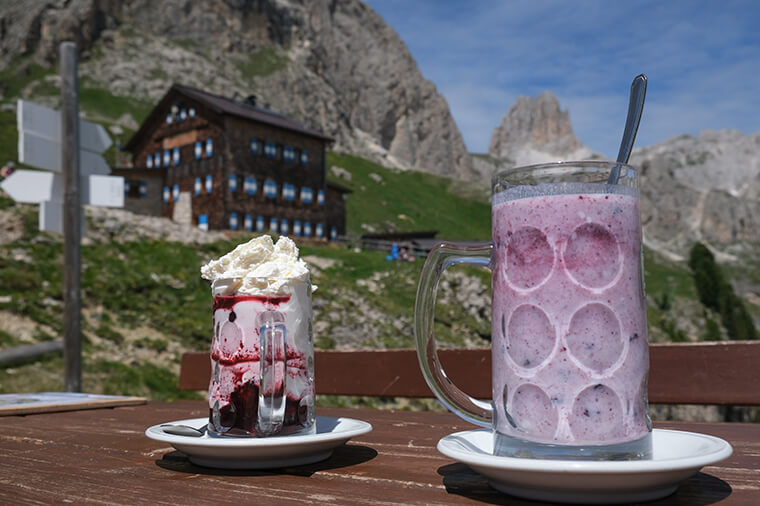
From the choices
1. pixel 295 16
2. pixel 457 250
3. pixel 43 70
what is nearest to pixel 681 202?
pixel 295 16

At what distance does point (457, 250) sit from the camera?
132 cm

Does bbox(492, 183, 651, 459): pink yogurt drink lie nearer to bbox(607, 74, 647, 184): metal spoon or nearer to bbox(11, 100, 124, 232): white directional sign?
bbox(607, 74, 647, 184): metal spoon

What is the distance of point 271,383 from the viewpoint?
1446mm

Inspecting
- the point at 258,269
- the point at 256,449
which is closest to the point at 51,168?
the point at 258,269

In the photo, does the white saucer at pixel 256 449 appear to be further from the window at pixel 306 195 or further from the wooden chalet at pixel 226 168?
the window at pixel 306 195

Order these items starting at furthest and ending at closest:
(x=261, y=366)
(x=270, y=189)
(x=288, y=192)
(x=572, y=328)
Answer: (x=288, y=192), (x=270, y=189), (x=261, y=366), (x=572, y=328)

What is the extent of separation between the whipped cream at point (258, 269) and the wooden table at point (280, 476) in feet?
1.40

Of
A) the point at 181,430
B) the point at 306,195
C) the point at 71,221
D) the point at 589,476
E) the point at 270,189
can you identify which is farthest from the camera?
the point at 306,195

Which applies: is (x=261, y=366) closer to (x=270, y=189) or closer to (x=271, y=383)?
(x=271, y=383)

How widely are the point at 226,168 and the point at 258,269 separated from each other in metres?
31.2

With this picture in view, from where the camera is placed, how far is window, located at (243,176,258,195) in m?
32.3

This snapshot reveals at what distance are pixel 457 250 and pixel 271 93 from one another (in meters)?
76.8

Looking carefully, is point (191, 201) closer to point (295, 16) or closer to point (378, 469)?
point (378, 469)

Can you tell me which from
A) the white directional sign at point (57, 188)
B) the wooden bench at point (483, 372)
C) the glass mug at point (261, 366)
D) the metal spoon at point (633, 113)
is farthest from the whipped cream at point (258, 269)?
the white directional sign at point (57, 188)
